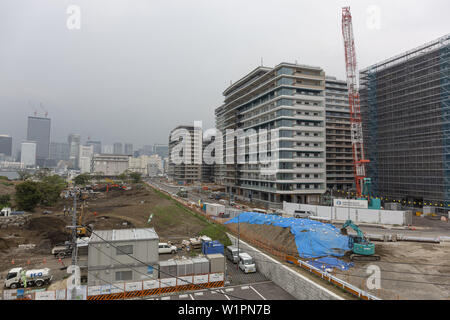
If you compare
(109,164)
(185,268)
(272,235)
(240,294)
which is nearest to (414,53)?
(272,235)

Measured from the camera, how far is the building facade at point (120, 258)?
57.1ft

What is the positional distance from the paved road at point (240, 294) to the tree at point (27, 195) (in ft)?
126

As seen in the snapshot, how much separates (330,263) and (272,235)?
720 cm

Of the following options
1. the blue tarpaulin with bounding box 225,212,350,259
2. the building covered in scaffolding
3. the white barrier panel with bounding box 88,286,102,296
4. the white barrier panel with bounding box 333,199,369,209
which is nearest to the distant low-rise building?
the building covered in scaffolding

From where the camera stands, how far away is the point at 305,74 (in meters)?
55.0

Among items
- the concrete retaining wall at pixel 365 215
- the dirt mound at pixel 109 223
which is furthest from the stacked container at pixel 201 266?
the concrete retaining wall at pixel 365 215

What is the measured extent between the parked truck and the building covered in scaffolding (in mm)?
58920

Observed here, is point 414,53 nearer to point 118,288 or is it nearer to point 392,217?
point 392,217

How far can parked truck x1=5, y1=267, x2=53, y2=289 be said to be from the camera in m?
17.6

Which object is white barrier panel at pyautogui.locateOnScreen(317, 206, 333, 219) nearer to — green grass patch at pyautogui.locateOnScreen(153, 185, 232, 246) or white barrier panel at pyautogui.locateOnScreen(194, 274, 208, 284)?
green grass patch at pyautogui.locateOnScreen(153, 185, 232, 246)

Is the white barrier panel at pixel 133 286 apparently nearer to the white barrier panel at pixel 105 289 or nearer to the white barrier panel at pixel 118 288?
the white barrier panel at pixel 118 288

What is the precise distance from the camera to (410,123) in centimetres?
5419
